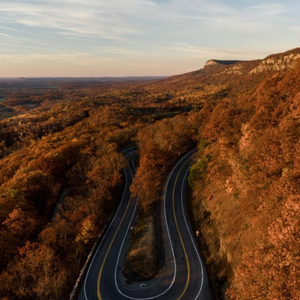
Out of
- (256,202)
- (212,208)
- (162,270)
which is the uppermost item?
(256,202)

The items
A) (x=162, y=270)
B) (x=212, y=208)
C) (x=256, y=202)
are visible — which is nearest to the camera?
(x=256, y=202)

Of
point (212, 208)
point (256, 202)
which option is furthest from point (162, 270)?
point (256, 202)

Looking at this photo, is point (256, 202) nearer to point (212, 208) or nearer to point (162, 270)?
point (212, 208)

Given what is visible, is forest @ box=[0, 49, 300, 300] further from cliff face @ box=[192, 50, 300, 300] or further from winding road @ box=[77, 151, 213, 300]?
winding road @ box=[77, 151, 213, 300]

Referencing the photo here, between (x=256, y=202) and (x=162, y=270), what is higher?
(x=256, y=202)

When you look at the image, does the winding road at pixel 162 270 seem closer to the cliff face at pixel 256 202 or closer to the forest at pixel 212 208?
the forest at pixel 212 208

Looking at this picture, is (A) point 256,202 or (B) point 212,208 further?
(B) point 212,208
